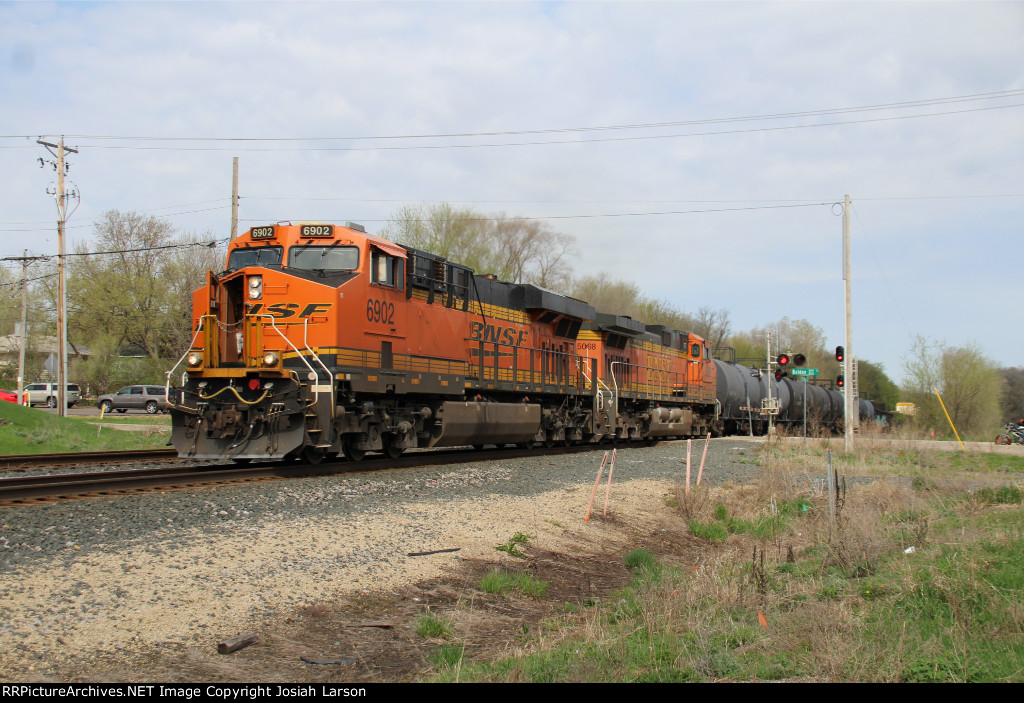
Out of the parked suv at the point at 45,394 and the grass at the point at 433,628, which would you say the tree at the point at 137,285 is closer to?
the parked suv at the point at 45,394

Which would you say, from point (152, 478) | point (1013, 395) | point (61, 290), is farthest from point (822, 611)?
point (1013, 395)

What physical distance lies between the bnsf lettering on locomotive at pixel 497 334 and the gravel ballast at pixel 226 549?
4.77 m

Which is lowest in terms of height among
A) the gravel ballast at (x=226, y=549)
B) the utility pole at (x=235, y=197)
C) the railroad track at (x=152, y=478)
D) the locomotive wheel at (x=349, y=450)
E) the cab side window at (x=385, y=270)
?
the gravel ballast at (x=226, y=549)

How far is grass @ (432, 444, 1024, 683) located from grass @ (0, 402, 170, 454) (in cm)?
1470

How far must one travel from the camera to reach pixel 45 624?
4.81 m

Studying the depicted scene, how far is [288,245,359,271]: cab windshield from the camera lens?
12.2 meters

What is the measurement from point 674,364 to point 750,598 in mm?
21305

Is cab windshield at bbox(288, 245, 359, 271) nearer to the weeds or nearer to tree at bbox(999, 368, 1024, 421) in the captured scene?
the weeds

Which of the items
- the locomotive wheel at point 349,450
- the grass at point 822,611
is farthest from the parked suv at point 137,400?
the grass at point 822,611

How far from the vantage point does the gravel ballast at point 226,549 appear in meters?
4.95

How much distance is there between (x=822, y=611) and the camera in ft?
19.0

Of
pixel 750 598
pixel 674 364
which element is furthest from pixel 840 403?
pixel 750 598

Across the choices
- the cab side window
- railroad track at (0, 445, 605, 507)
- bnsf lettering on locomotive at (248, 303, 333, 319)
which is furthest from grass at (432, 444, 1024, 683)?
the cab side window

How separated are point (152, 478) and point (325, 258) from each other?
4.47 m
